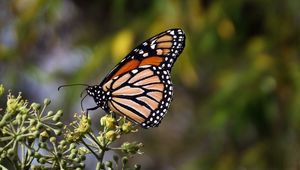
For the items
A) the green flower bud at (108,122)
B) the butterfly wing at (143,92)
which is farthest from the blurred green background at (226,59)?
the green flower bud at (108,122)

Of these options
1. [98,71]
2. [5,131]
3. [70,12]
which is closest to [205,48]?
[98,71]

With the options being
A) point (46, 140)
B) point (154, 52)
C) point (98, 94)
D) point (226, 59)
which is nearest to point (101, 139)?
point (46, 140)

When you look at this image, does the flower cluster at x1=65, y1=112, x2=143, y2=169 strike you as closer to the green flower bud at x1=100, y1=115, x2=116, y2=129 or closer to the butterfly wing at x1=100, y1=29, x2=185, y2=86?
the green flower bud at x1=100, y1=115, x2=116, y2=129

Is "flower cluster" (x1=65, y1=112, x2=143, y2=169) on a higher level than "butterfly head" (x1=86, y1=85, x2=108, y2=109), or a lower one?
lower

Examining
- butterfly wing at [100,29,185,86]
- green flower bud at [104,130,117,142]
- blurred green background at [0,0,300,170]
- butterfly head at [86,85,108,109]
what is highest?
blurred green background at [0,0,300,170]

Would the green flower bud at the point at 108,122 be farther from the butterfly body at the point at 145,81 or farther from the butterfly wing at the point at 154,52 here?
the butterfly wing at the point at 154,52

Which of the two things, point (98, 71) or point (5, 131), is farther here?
point (98, 71)

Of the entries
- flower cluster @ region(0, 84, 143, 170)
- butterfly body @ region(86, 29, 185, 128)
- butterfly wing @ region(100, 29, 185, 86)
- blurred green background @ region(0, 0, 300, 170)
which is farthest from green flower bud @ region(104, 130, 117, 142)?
blurred green background @ region(0, 0, 300, 170)

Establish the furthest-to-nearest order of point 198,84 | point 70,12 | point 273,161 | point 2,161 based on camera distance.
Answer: point 70,12 → point 198,84 → point 273,161 → point 2,161

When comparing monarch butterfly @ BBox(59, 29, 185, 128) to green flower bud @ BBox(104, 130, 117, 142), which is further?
monarch butterfly @ BBox(59, 29, 185, 128)

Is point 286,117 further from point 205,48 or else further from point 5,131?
point 5,131
